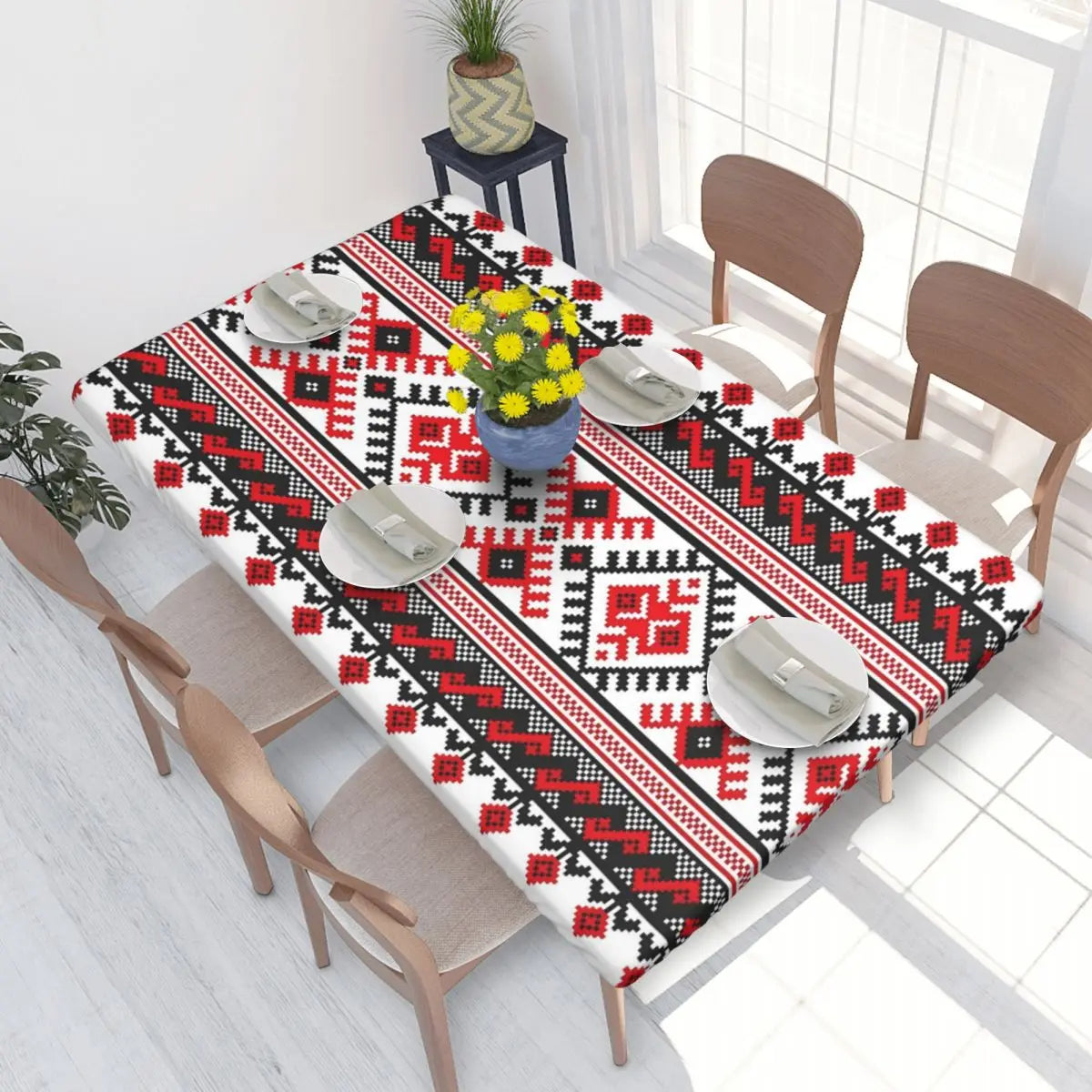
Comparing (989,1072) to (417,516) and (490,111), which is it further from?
(490,111)

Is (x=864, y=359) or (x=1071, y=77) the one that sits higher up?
(x=1071, y=77)

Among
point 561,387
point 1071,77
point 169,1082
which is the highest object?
point 1071,77

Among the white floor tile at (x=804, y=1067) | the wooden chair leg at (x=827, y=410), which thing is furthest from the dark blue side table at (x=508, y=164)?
the white floor tile at (x=804, y=1067)

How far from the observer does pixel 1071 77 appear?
6.95 feet

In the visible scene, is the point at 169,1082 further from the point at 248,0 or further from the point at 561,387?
the point at 248,0

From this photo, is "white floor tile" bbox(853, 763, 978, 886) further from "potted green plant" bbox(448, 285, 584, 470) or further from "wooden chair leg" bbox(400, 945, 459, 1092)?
"potted green plant" bbox(448, 285, 584, 470)

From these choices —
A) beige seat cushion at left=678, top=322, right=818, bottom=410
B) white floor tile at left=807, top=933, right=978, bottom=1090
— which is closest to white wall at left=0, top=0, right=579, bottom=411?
beige seat cushion at left=678, top=322, right=818, bottom=410

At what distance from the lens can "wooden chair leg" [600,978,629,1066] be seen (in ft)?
6.28

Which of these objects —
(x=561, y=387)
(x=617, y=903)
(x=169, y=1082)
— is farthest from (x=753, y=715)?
(x=169, y=1082)

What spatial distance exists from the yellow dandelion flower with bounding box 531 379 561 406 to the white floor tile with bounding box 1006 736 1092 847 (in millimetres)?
1266

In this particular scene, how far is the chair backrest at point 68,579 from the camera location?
1.78 meters

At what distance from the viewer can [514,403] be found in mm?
1820

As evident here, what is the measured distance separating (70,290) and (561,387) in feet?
5.76

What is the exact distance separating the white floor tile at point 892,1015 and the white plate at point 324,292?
154 centimetres
